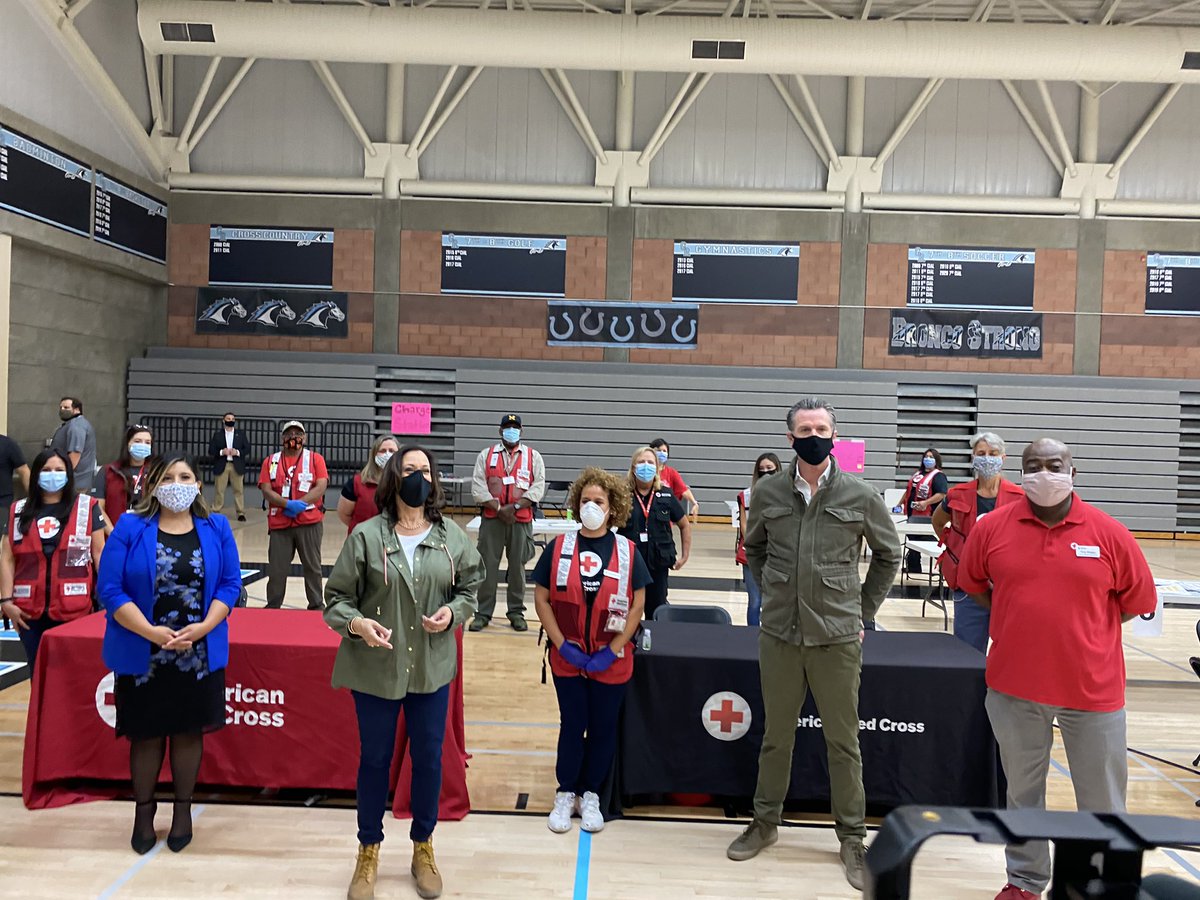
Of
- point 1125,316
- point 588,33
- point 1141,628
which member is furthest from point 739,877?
point 1125,316

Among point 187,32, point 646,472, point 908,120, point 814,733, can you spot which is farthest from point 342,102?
point 814,733

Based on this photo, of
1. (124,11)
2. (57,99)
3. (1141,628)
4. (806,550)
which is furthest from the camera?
(124,11)

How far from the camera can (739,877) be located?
12.0 ft

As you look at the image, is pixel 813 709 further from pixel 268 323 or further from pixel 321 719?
pixel 268 323

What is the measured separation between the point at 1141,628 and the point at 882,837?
5.76 meters

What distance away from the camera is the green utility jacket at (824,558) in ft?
11.8

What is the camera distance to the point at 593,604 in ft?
13.3

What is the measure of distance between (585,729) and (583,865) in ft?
1.99

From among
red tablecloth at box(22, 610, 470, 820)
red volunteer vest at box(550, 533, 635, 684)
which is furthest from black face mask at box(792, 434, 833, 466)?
red tablecloth at box(22, 610, 470, 820)

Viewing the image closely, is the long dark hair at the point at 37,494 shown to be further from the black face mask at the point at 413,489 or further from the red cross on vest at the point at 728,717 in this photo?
the red cross on vest at the point at 728,717

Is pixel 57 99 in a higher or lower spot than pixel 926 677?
higher

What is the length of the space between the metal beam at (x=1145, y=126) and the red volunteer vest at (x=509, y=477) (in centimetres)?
1334

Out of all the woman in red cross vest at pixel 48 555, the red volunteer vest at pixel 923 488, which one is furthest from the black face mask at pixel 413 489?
the red volunteer vest at pixel 923 488

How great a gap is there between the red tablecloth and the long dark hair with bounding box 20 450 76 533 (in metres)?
0.67
